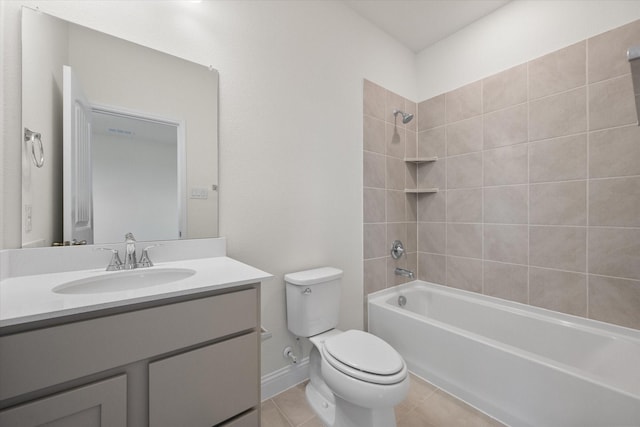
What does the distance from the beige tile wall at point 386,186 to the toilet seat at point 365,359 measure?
0.78 metres

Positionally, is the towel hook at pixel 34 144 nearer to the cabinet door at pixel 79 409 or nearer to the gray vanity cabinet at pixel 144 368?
the gray vanity cabinet at pixel 144 368

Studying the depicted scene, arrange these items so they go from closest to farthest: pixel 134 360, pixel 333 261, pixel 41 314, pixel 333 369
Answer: pixel 41 314, pixel 134 360, pixel 333 369, pixel 333 261

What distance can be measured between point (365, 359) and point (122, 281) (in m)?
1.10

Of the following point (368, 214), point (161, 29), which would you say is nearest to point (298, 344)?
point (368, 214)

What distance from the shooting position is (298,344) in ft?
5.71

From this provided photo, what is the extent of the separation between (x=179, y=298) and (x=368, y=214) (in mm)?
1570

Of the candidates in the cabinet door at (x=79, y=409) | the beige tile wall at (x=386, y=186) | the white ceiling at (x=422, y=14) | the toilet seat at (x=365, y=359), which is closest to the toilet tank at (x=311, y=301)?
the toilet seat at (x=365, y=359)

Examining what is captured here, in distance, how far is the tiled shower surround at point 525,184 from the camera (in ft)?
4.94

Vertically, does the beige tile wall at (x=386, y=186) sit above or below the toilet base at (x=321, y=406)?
above

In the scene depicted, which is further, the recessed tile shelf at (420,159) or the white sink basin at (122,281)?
the recessed tile shelf at (420,159)

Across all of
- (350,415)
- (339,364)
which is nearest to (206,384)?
(339,364)

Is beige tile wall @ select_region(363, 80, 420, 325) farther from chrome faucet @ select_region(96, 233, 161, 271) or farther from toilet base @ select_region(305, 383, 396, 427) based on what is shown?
chrome faucet @ select_region(96, 233, 161, 271)

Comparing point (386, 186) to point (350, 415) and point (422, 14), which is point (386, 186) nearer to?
point (422, 14)

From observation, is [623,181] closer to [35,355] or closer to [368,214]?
[368,214]
